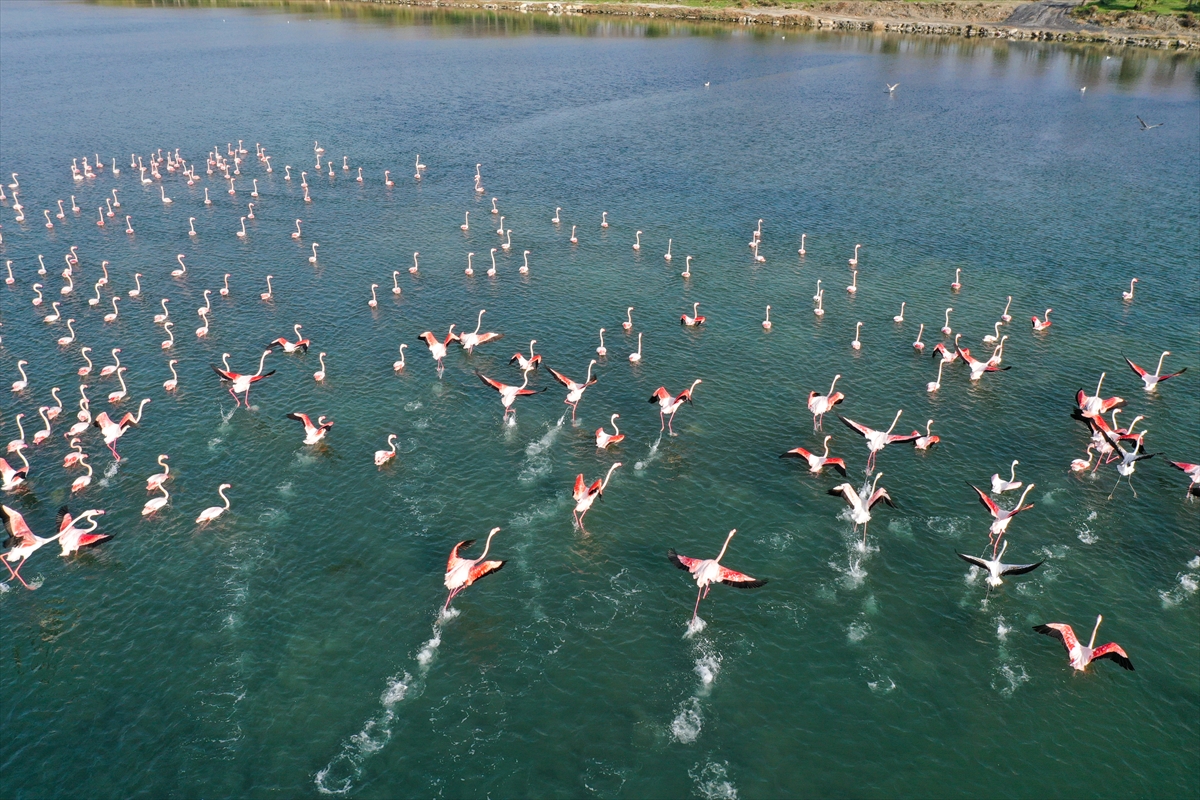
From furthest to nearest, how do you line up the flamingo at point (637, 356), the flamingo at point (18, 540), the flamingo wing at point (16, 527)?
the flamingo at point (637, 356)
the flamingo wing at point (16, 527)
the flamingo at point (18, 540)

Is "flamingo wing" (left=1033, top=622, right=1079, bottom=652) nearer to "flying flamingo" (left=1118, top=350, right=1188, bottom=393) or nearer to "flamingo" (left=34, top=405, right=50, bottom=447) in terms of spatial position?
"flying flamingo" (left=1118, top=350, right=1188, bottom=393)

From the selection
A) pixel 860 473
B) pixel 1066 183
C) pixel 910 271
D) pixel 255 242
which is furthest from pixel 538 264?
pixel 1066 183

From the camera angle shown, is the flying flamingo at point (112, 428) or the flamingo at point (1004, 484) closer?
the flamingo at point (1004, 484)

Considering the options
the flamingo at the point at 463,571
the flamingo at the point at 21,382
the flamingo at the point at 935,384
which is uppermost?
the flamingo at the point at 935,384

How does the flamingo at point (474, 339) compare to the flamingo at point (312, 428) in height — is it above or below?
above

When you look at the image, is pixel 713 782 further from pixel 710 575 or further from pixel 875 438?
pixel 875 438

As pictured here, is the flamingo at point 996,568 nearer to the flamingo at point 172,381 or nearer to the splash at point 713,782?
the splash at point 713,782

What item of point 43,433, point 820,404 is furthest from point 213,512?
point 820,404

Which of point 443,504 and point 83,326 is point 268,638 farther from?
point 83,326

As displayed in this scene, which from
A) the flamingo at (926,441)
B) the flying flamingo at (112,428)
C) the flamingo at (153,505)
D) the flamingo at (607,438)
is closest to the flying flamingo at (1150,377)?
the flamingo at (926,441)

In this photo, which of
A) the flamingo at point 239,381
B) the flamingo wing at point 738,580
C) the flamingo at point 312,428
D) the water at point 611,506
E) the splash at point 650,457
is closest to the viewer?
the water at point 611,506
